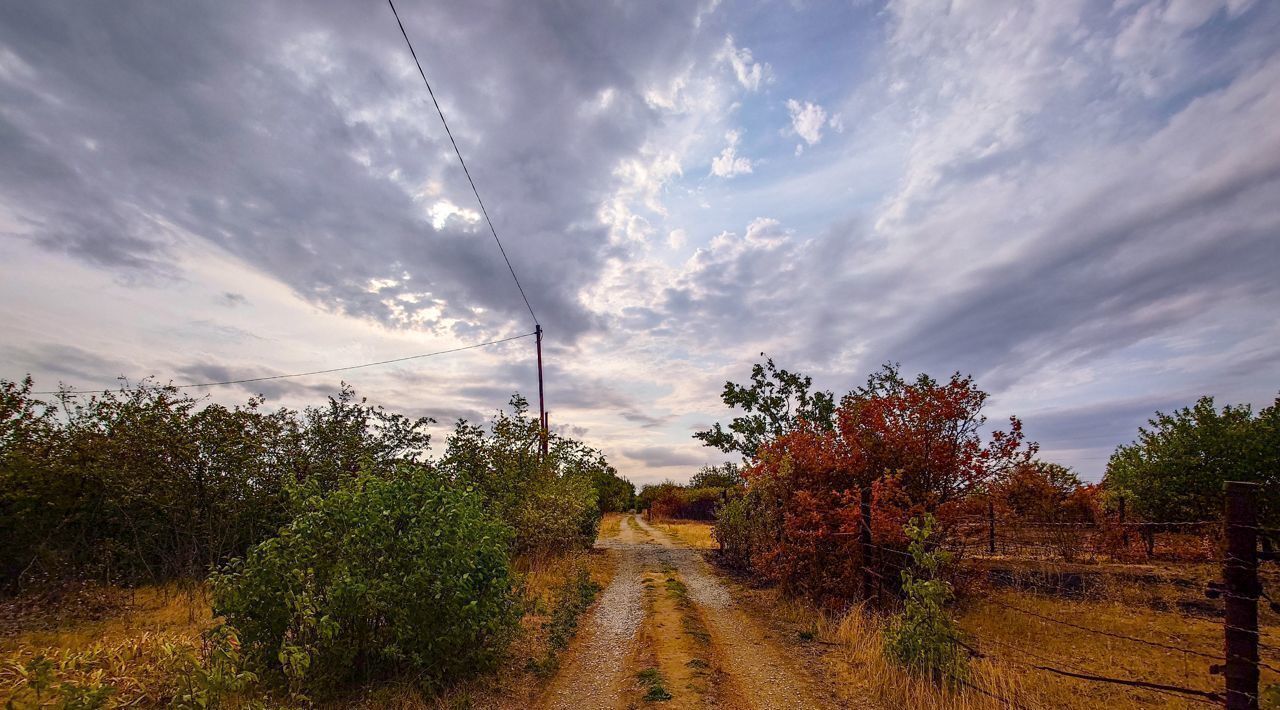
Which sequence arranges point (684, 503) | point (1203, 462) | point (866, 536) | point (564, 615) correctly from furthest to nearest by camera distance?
point (684, 503), point (1203, 462), point (564, 615), point (866, 536)

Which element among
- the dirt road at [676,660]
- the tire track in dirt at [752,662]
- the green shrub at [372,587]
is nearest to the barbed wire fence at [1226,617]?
Answer: the tire track in dirt at [752,662]

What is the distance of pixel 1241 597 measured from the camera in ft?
14.3

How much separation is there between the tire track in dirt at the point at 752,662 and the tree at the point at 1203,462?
1392 cm

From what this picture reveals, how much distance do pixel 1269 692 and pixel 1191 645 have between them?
→ 794cm

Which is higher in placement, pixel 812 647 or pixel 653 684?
pixel 653 684

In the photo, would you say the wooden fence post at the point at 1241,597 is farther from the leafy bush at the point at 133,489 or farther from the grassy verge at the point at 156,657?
the leafy bush at the point at 133,489

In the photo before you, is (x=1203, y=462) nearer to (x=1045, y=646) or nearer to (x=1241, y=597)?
(x=1045, y=646)

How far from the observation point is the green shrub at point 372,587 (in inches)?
234

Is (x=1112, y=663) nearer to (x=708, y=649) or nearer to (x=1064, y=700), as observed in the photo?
(x=1064, y=700)

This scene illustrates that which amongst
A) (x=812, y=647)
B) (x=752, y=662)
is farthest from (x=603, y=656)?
(x=812, y=647)

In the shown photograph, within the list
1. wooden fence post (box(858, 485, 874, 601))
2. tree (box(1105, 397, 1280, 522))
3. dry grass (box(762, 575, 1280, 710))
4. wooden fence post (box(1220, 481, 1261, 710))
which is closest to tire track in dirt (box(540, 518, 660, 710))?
dry grass (box(762, 575, 1280, 710))

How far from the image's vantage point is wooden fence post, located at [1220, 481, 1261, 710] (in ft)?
14.1

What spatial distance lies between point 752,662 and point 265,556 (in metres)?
6.50

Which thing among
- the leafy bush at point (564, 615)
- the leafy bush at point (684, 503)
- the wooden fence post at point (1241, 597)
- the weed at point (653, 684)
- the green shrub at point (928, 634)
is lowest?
the leafy bush at point (684, 503)
